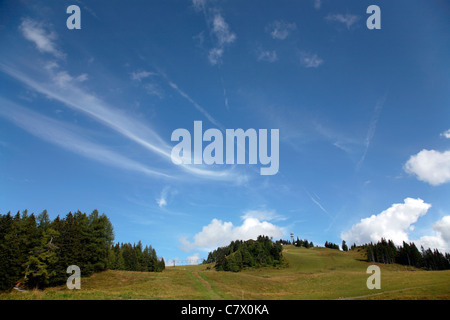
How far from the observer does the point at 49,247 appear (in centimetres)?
6022

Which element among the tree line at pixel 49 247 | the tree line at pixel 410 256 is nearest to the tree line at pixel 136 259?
the tree line at pixel 49 247

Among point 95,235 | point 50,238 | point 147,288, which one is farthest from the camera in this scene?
point 95,235

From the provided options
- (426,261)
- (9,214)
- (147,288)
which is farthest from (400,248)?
(9,214)

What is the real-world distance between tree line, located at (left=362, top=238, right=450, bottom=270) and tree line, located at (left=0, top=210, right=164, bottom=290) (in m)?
153

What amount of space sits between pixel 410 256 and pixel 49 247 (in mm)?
Result: 175154

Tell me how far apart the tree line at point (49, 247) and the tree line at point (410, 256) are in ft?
501

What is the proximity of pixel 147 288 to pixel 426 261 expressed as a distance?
16125 cm

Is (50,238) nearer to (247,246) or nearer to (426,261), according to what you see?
(247,246)

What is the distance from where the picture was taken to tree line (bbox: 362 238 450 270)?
134938 mm

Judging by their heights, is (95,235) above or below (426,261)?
above

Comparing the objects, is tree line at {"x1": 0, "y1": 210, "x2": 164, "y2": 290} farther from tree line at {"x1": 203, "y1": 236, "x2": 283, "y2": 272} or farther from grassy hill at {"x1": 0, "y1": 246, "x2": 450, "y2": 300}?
tree line at {"x1": 203, "y1": 236, "x2": 283, "y2": 272}

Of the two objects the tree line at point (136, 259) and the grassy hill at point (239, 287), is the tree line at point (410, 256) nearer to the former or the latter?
the grassy hill at point (239, 287)

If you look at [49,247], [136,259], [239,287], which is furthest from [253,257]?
[49,247]
